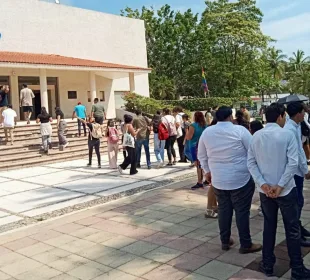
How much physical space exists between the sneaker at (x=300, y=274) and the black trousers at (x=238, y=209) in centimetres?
81

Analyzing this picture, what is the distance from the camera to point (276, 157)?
3586 millimetres

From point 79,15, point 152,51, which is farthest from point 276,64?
point 79,15

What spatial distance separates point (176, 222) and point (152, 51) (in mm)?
A: 31420

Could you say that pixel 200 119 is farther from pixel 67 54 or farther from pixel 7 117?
pixel 67 54

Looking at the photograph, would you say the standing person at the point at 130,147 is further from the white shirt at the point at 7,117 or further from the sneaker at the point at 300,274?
the sneaker at the point at 300,274

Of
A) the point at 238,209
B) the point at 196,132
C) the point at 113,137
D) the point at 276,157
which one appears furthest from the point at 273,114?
the point at 113,137

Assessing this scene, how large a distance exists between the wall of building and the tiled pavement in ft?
55.6

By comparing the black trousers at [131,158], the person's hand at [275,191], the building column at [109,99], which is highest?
the building column at [109,99]

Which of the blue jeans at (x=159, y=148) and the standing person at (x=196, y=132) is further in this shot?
the blue jeans at (x=159, y=148)

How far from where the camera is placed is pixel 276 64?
59.9 metres

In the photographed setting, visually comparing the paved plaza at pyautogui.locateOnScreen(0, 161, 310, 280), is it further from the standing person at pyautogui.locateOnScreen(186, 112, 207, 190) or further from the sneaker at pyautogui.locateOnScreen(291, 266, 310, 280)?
the standing person at pyautogui.locateOnScreen(186, 112, 207, 190)

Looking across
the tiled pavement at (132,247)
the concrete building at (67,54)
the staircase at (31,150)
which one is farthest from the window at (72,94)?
the tiled pavement at (132,247)

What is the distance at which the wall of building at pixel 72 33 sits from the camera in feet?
68.3

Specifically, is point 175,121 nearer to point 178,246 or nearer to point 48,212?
point 48,212
